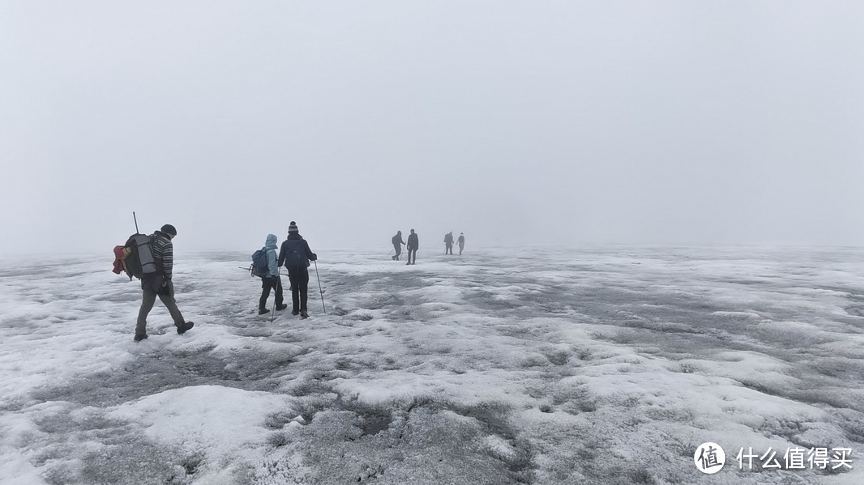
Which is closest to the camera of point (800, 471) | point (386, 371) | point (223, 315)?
point (800, 471)

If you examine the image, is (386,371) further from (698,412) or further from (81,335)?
(81,335)

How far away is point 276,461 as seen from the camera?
12.4 ft

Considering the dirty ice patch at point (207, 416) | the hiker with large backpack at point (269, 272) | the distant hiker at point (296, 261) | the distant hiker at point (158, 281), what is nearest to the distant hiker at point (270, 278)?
the hiker with large backpack at point (269, 272)

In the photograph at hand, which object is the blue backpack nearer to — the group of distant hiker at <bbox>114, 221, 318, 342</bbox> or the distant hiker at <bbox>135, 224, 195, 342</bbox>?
the group of distant hiker at <bbox>114, 221, 318, 342</bbox>

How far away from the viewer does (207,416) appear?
4.63 m

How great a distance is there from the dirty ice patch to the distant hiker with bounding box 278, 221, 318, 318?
474 centimetres

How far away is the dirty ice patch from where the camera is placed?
4.11 metres

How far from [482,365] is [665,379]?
2.63m

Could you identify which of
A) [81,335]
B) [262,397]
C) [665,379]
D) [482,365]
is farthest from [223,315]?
[665,379]
